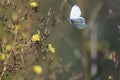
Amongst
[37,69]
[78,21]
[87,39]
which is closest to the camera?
[78,21]

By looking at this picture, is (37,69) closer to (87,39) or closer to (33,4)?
(33,4)

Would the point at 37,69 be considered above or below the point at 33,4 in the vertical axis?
below

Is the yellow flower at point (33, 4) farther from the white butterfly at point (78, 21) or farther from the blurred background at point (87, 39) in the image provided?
the blurred background at point (87, 39)

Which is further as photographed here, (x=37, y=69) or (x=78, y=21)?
(x=37, y=69)

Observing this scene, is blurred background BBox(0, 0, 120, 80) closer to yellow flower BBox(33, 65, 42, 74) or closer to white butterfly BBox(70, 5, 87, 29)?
yellow flower BBox(33, 65, 42, 74)

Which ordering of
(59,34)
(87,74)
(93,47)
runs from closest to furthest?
(87,74) < (93,47) < (59,34)

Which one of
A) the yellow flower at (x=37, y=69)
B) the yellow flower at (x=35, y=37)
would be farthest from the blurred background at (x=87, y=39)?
the yellow flower at (x=35, y=37)

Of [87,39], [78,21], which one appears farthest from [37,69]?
[87,39]

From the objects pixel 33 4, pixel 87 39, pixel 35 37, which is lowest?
pixel 87 39

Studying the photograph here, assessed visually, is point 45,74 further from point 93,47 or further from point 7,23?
point 7,23

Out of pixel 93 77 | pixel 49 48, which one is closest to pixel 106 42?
pixel 93 77

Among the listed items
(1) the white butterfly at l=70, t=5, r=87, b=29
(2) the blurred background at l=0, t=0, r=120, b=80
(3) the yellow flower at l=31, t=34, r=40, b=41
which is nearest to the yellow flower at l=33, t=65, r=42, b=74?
(2) the blurred background at l=0, t=0, r=120, b=80
